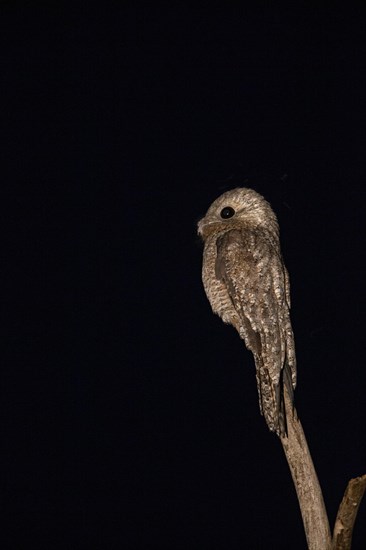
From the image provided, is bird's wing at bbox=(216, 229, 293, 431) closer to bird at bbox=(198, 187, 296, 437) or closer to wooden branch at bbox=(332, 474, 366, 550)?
bird at bbox=(198, 187, 296, 437)

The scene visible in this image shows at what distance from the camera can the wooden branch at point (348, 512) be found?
1310mm

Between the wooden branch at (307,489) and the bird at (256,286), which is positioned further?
the bird at (256,286)

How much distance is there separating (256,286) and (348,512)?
66 cm

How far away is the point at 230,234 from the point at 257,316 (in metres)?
0.28

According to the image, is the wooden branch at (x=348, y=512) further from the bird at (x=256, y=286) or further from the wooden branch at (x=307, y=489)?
the bird at (x=256, y=286)

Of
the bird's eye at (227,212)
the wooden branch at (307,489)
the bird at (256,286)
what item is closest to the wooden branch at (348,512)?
the wooden branch at (307,489)

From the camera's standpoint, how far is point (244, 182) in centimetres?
203

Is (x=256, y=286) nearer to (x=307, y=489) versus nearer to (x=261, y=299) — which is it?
(x=261, y=299)

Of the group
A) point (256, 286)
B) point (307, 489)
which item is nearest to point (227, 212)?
point (256, 286)

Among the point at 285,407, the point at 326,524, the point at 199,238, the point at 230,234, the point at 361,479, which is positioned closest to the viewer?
the point at 361,479

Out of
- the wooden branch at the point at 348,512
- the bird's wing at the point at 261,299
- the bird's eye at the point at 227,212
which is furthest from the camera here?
the bird's eye at the point at 227,212

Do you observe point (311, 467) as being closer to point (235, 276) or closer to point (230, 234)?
point (235, 276)

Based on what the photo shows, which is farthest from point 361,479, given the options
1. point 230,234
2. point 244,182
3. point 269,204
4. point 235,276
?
point 244,182

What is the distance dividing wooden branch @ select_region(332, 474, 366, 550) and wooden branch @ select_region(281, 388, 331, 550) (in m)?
0.09
